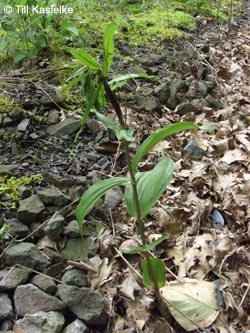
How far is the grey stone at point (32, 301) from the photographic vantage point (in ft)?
4.57

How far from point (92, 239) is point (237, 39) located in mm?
3232

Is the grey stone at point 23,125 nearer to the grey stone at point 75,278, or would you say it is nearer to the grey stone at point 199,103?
the grey stone at point 75,278

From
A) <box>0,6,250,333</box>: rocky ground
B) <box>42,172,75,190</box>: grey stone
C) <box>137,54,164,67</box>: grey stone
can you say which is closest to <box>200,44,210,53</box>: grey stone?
<box>137,54,164,67</box>: grey stone

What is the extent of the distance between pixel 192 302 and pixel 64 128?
1201mm

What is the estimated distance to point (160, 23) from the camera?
3.91 metres

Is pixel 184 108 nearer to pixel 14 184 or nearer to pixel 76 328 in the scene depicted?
pixel 14 184

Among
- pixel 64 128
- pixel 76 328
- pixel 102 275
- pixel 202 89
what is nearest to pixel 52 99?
pixel 64 128

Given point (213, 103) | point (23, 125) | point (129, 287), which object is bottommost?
point (129, 287)

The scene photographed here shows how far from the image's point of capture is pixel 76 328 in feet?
4.52

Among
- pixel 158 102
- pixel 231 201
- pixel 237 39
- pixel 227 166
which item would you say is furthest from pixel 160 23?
pixel 231 201

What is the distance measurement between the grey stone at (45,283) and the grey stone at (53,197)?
37cm

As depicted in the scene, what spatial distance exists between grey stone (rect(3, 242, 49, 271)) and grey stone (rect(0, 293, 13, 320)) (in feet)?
0.44

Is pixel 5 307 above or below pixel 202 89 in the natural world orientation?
below

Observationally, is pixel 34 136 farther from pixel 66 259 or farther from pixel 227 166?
pixel 227 166
